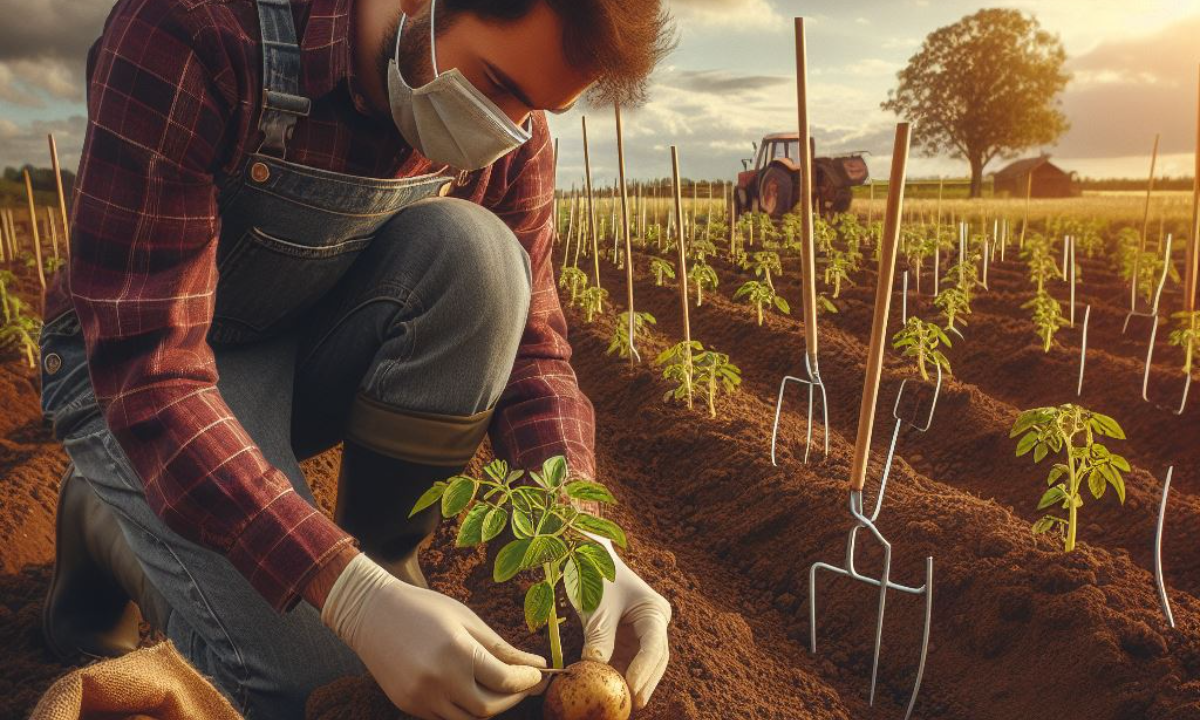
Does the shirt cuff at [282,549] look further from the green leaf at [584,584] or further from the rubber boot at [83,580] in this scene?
the rubber boot at [83,580]

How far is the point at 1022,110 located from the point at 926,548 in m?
33.1

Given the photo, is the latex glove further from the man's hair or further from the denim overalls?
the man's hair

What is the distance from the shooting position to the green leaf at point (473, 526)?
63.3 inches

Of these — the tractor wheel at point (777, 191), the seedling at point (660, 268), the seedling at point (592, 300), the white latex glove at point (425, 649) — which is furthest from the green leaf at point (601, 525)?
the tractor wheel at point (777, 191)

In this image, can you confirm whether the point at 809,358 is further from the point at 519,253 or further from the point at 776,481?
the point at 519,253

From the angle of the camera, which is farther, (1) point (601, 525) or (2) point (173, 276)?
(2) point (173, 276)

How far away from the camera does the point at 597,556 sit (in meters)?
1.59

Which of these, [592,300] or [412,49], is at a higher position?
[412,49]

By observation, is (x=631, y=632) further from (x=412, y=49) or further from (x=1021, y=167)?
(x=1021, y=167)

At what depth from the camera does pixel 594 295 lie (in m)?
6.88

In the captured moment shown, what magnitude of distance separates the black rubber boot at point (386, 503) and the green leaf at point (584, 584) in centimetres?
77

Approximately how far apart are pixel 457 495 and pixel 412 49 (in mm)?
884

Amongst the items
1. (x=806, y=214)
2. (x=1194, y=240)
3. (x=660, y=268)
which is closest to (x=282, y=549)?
(x=806, y=214)

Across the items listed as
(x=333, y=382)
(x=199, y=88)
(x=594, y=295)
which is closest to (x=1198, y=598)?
(x=333, y=382)
